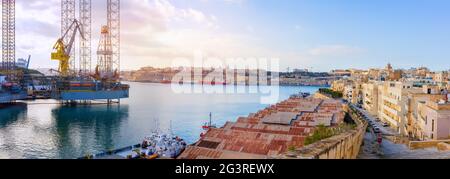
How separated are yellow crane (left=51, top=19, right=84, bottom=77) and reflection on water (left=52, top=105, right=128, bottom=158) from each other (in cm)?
974

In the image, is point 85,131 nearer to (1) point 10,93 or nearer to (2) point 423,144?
(2) point 423,144

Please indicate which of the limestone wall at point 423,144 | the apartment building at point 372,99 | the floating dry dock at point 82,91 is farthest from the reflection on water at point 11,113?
the apartment building at point 372,99

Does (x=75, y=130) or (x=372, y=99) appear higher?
(x=372, y=99)

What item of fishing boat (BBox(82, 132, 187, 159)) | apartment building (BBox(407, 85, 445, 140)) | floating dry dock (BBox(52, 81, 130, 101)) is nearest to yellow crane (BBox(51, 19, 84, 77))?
floating dry dock (BBox(52, 81, 130, 101))

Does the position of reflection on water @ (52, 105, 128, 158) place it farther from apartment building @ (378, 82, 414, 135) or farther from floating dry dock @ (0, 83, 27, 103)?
apartment building @ (378, 82, 414, 135)

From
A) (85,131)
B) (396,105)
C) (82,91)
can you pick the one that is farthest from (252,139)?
(82,91)

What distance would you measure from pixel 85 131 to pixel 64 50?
76.1 feet

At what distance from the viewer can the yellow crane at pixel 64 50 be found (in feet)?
137

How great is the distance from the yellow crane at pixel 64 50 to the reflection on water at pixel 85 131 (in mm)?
9742

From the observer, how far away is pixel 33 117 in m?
30.1

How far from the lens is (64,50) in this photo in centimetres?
4238

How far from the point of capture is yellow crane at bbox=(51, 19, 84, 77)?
1641 inches

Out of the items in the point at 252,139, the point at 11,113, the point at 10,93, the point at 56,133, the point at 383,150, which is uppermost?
the point at 10,93

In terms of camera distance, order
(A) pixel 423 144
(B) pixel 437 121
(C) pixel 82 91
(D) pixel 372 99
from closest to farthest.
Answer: (A) pixel 423 144, (B) pixel 437 121, (D) pixel 372 99, (C) pixel 82 91
